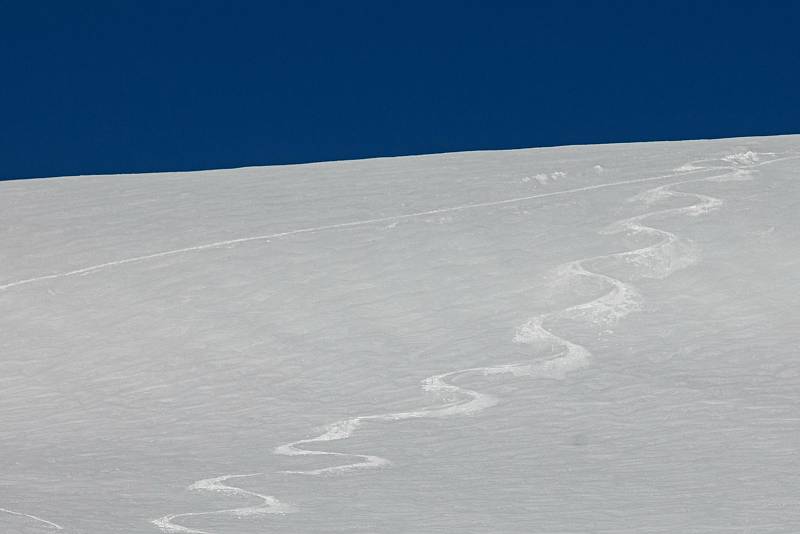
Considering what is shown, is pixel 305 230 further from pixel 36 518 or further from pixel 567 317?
pixel 36 518

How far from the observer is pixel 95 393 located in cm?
720

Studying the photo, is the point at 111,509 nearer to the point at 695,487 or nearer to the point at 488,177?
the point at 695,487

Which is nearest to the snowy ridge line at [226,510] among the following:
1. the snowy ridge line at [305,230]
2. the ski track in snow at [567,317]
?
the ski track in snow at [567,317]

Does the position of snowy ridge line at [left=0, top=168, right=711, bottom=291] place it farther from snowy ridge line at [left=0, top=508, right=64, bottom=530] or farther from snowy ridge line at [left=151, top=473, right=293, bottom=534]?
snowy ridge line at [left=0, top=508, right=64, bottom=530]

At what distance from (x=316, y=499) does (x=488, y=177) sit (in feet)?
21.8

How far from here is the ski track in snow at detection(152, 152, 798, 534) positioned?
5348mm

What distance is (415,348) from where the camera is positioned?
7.56 metres

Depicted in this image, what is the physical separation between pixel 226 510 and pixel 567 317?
12.2 feet

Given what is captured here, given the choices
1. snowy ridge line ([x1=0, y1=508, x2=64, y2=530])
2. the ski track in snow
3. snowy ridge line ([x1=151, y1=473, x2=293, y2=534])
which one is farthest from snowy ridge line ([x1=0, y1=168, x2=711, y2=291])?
snowy ridge line ([x1=0, y1=508, x2=64, y2=530])

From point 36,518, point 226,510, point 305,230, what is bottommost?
point 226,510

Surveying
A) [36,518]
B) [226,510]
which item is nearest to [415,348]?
[226,510]

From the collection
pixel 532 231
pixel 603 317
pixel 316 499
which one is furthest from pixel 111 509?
pixel 532 231

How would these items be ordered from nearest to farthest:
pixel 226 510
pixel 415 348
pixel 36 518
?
pixel 36 518
pixel 226 510
pixel 415 348

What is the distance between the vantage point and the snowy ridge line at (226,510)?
4.18 meters
